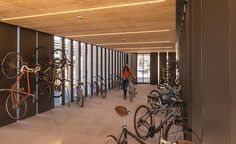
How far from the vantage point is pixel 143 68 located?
1920cm

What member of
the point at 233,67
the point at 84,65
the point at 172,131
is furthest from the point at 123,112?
the point at 84,65

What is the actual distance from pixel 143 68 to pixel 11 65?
14377 millimetres

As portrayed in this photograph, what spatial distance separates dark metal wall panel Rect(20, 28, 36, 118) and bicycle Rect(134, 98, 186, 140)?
3396 mm

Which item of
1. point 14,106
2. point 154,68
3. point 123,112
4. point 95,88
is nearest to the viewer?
point 123,112

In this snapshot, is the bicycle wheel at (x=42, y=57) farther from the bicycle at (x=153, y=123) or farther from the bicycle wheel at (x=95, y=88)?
the bicycle wheel at (x=95, y=88)

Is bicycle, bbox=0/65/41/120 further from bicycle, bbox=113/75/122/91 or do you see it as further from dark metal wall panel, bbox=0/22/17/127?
bicycle, bbox=113/75/122/91

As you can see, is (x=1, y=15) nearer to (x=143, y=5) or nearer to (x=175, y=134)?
(x=143, y=5)

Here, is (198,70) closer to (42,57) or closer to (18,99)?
(18,99)

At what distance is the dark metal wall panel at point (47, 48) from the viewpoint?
7.06 metres

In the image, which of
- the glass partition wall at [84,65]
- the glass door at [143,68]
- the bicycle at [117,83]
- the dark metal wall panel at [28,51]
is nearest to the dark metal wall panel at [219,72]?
the dark metal wall panel at [28,51]

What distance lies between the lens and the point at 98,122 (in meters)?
5.85

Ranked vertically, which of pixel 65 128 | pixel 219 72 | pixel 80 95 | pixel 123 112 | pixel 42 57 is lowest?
pixel 65 128

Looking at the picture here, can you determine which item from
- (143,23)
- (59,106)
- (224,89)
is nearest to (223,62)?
(224,89)

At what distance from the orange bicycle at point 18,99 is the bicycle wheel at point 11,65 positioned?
6.5 inches
